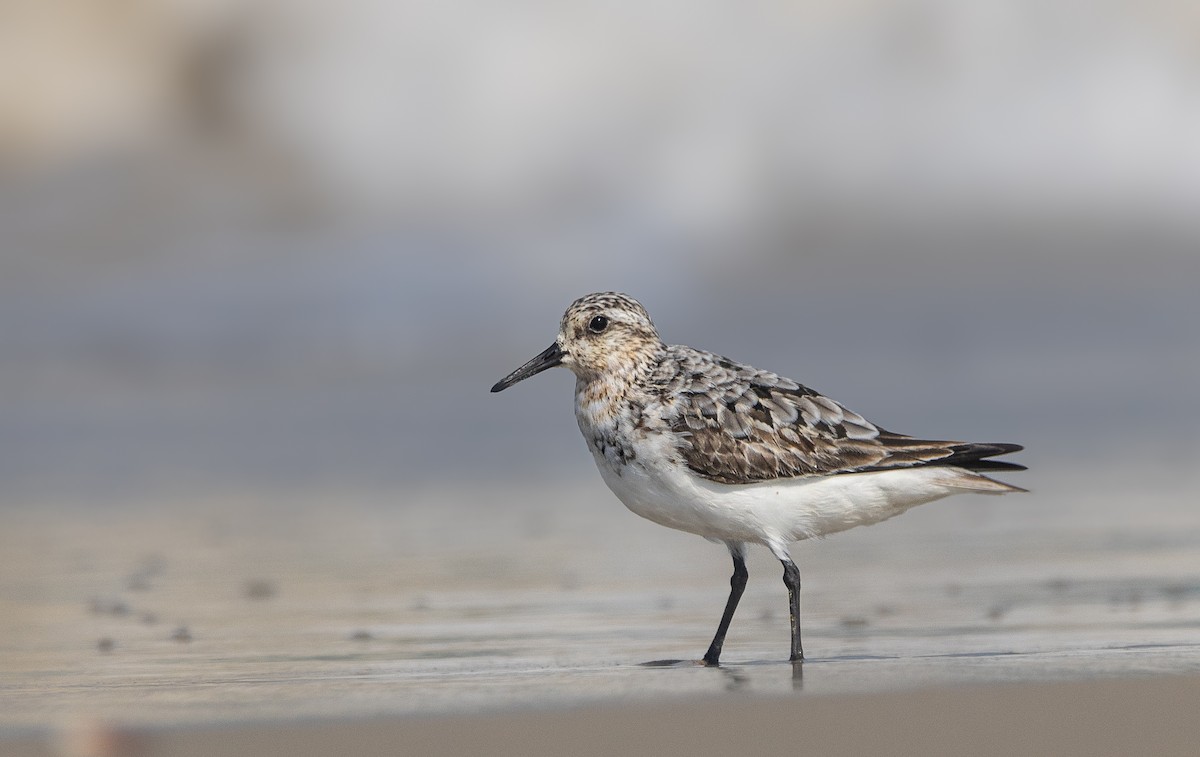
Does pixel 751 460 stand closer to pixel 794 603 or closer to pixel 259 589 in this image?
pixel 794 603

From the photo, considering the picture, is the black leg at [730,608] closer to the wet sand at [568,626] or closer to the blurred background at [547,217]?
the wet sand at [568,626]

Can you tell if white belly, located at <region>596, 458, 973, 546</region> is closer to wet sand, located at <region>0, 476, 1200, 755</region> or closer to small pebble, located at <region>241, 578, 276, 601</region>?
wet sand, located at <region>0, 476, 1200, 755</region>

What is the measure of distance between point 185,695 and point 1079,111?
1738 centimetres

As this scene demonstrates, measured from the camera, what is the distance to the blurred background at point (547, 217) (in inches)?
573

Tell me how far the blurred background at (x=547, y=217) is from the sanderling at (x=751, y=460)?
5107 mm

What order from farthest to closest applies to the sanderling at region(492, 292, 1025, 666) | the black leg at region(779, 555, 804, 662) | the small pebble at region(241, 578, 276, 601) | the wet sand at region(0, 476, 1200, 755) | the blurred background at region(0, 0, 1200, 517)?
the blurred background at region(0, 0, 1200, 517)
the small pebble at region(241, 578, 276, 601)
the sanderling at region(492, 292, 1025, 666)
the black leg at region(779, 555, 804, 662)
the wet sand at region(0, 476, 1200, 755)

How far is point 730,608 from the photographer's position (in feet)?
22.8

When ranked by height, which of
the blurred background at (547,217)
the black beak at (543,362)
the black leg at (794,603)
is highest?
the blurred background at (547,217)

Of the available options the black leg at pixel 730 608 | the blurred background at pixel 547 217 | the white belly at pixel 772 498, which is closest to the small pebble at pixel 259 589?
the white belly at pixel 772 498

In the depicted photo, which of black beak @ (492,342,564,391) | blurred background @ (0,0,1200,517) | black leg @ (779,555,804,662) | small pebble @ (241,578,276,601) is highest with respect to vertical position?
blurred background @ (0,0,1200,517)

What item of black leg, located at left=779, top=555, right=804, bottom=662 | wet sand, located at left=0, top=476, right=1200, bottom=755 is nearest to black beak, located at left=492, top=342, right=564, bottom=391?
wet sand, located at left=0, top=476, right=1200, bottom=755

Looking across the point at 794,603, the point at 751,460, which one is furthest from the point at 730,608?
the point at 751,460

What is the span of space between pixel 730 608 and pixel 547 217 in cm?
1346

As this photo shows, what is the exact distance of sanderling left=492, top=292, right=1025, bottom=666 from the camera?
6.84m
